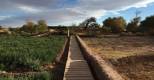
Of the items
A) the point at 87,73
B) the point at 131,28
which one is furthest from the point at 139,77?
the point at 131,28

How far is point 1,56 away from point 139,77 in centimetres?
690

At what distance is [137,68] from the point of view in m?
15.3

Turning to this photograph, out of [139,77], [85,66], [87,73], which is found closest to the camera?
[139,77]

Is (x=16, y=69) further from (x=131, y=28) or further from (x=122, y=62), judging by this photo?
(x=131, y=28)

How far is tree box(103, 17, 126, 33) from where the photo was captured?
341ft

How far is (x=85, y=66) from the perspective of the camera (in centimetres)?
1586

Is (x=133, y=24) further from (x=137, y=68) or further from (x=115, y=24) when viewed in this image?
(x=137, y=68)

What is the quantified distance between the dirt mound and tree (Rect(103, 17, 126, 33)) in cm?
8331

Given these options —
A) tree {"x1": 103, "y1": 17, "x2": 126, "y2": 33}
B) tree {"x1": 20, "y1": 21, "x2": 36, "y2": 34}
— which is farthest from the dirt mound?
tree {"x1": 20, "y1": 21, "x2": 36, "y2": 34}

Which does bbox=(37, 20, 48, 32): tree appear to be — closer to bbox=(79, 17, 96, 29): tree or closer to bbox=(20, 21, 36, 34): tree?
bbox=(20, 21, 36, 34): tree

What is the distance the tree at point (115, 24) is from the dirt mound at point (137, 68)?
273 ft

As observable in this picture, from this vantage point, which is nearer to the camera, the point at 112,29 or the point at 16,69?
the point at 16,69

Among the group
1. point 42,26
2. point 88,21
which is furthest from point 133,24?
point 88,21

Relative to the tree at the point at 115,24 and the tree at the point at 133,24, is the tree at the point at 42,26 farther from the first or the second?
the tree at the point at 133,24
